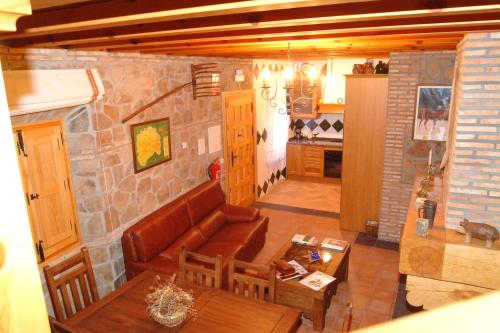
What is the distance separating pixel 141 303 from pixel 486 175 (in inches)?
113

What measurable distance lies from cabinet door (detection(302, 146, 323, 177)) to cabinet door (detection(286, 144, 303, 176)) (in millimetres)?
100

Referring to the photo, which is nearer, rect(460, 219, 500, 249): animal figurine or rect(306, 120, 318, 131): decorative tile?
rect(460, 219, 500, 249): animal figurine

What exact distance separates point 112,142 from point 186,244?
4.85 ft

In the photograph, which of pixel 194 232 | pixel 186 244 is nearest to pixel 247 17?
pixel 186 244

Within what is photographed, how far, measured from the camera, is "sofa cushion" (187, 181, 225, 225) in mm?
5160

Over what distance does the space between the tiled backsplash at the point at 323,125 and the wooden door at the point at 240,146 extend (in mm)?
2360

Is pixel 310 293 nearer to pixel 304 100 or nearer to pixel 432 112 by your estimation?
pixel 432 112

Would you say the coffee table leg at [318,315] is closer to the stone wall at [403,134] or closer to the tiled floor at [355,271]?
the tiled floor at [355,271]

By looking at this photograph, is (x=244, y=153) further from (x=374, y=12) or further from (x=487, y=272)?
(x=374, y=12)

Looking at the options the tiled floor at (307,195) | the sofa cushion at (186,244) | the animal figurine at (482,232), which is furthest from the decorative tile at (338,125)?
the animal figurine at (482,232)

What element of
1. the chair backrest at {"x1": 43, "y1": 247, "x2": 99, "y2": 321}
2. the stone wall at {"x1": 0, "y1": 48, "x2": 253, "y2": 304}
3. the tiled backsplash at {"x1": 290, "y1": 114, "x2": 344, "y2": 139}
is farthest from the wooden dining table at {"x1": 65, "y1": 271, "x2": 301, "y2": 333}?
the tiled backsplash at {"x1": 290, "y1": 114, "x2": 344, "y2": 139}

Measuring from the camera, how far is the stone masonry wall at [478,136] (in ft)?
9.46

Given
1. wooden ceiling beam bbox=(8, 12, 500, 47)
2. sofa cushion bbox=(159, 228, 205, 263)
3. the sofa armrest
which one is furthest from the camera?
the sofa armrest

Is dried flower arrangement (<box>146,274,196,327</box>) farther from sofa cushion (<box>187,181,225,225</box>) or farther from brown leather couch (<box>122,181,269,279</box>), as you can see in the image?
sofa cushion (<box>187,181,225,225</box>)
